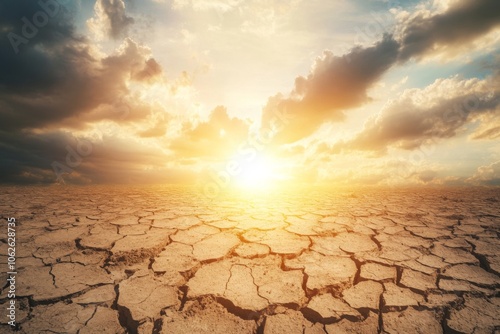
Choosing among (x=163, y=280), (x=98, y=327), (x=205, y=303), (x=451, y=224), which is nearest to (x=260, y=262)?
(x=205, y=303)

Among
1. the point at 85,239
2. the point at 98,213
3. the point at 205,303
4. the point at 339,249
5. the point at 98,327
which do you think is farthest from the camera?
the point at 98,213

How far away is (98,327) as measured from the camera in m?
1.09

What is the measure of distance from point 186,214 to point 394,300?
8.23 feet

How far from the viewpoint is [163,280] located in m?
1.46

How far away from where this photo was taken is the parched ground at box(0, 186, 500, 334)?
1.13 meters

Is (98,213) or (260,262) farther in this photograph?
(98,213)

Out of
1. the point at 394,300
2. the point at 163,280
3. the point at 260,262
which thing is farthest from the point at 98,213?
the point at 394,300

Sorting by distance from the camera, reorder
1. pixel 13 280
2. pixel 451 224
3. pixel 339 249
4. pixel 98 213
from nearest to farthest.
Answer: pixel 13 280, pixel 339 249, pixel 451 224, pixel 98 213

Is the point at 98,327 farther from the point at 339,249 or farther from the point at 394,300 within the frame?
the point at 339,249

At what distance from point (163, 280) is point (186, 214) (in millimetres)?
1706

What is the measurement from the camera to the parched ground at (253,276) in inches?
44.6

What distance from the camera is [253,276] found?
150cm

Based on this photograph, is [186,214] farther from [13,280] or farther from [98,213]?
[13,280]

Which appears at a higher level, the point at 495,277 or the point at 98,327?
the point at 495,277
